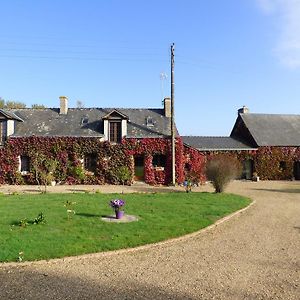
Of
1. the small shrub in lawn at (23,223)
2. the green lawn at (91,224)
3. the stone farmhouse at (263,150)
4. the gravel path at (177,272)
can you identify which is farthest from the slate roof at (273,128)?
the small shrub in lawn at (23,223)

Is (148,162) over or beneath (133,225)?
over

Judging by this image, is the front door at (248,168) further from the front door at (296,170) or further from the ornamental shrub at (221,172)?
the ornamental shrub at (221,172)

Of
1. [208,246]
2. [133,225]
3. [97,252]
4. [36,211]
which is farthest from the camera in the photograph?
[36,211]

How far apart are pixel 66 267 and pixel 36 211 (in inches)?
222

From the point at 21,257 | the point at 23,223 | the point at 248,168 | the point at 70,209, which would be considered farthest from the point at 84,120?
the point at 21,257

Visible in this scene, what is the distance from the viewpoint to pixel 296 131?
3244 cm

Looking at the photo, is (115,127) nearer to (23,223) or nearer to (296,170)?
(23,223)

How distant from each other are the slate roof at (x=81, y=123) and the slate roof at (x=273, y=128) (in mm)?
9936

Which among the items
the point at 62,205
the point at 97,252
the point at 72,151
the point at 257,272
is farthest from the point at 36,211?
the point at 72,151

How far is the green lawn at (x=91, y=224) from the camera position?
773 centimetres

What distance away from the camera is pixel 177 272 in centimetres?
661

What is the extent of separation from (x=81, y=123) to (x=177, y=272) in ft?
68.8

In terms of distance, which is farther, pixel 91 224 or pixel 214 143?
pixel 214 143

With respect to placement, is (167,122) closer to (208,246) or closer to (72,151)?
(72,151)
